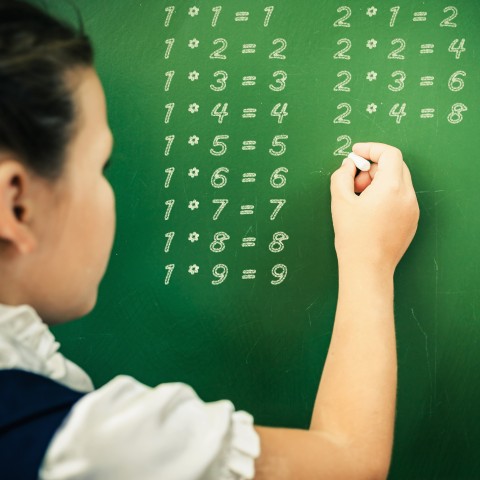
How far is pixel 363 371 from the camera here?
0.59 m

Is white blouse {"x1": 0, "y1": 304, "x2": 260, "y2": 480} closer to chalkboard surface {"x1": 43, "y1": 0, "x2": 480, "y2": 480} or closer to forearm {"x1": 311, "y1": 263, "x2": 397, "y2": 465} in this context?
forearm {"x1": 311, "y1": 263, "x2": 397, "y2": 465}

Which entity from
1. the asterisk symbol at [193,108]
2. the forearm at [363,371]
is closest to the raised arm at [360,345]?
the forearm at [363,371]

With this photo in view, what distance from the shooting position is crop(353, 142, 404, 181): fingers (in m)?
0.66

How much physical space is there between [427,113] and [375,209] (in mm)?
159

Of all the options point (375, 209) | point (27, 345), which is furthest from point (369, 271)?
point (27, 345)

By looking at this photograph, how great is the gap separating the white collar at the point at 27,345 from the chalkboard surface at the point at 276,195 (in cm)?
19

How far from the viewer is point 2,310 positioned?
1.62ft

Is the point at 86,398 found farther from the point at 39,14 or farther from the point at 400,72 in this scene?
the point at 400,72

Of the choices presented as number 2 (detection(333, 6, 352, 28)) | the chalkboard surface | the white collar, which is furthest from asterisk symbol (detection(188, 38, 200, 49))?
the white collar

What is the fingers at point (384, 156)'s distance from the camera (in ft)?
2.16

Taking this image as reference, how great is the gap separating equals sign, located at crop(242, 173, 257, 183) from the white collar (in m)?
0.32

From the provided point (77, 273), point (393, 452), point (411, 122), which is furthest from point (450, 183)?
point (77, 273)

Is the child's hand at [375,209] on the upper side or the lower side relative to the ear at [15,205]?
upper

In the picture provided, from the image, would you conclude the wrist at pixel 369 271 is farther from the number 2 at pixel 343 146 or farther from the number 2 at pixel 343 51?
the number 2 at pixel 343 51
